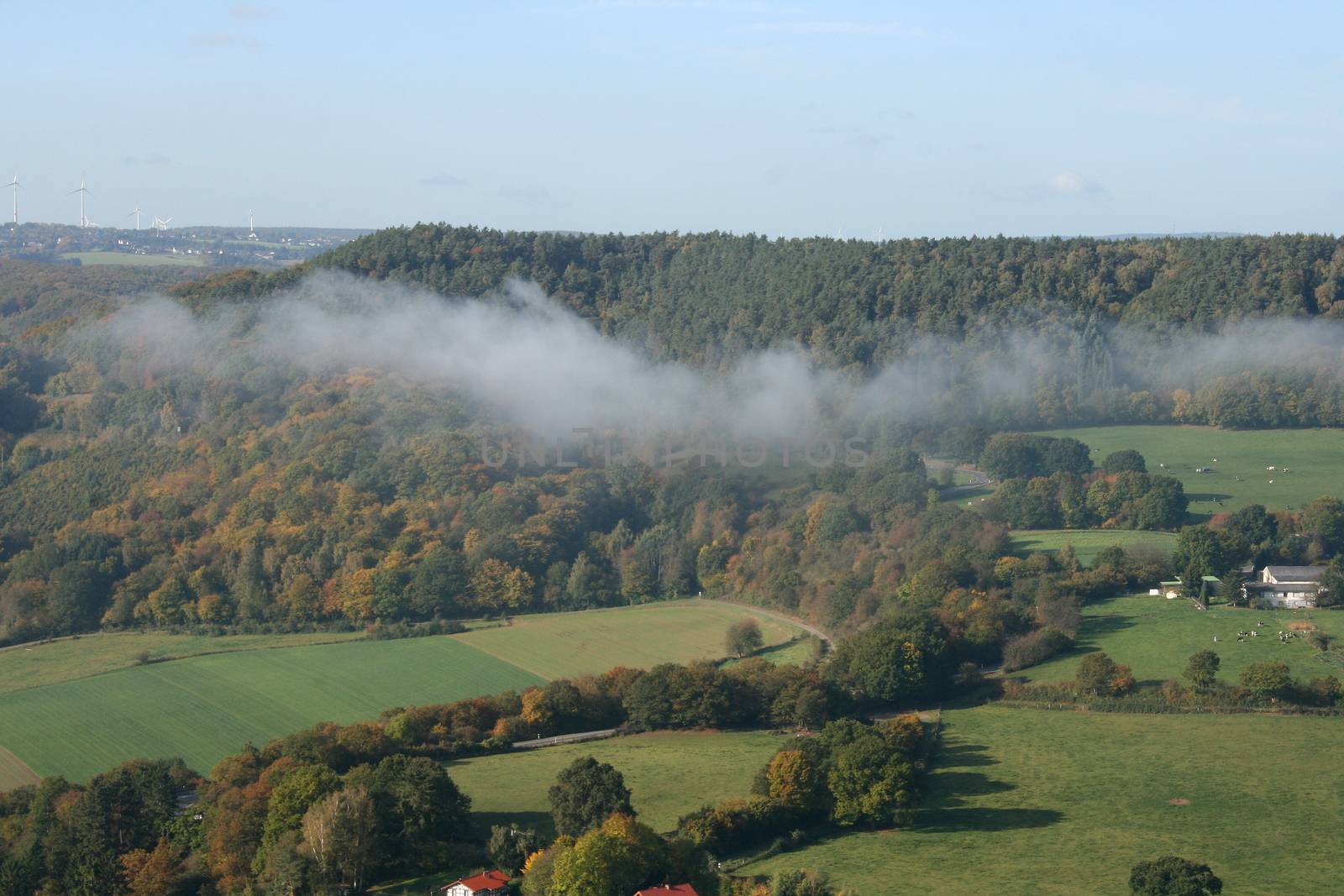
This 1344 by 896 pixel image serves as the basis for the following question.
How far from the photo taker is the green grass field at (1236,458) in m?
76.0

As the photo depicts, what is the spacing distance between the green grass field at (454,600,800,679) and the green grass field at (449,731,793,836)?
1229 centimetres

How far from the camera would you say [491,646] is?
6419cm

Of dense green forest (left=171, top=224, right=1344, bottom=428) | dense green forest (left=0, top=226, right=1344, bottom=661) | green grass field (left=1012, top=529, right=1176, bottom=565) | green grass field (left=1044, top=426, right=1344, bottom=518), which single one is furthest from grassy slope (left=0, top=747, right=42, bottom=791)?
dense green forest (left=171, top=224, right=1344, bottom=428)

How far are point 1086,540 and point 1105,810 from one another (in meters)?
29.8

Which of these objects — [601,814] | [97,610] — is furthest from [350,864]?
[97,610]

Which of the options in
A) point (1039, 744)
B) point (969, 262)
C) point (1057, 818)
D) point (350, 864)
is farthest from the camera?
point (969, 262)

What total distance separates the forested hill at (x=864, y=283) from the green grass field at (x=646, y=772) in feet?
189

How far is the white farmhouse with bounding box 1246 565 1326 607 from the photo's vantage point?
60375 millimetres

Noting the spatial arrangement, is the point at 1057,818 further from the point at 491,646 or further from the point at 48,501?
the point at 48,501

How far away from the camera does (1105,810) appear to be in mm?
40812

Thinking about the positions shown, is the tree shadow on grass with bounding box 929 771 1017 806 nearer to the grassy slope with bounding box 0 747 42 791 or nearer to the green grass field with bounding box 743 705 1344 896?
the green grass field with bounding box 743 705 1344 896

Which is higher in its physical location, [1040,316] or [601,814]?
[1040,316]

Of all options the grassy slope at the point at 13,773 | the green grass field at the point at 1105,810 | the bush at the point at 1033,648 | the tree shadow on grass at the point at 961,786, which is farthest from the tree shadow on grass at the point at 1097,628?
the grassy slope at the point at 13,773

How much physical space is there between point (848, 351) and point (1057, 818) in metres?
64.6
